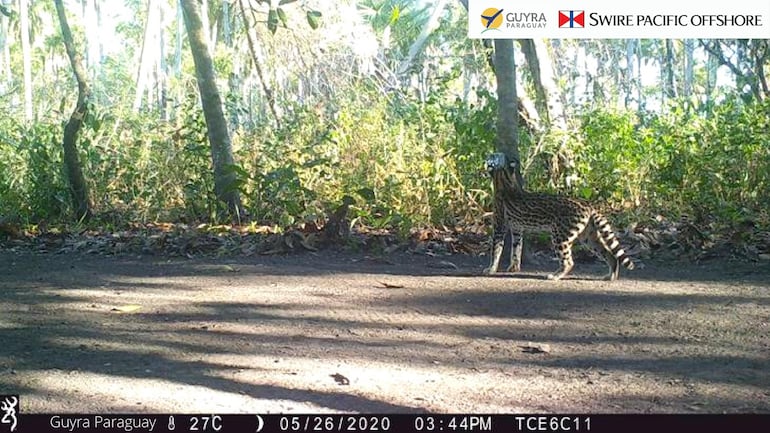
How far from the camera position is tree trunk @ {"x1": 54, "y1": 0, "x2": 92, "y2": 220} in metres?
11.3

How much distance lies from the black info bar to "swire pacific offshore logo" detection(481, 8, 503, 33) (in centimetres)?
602

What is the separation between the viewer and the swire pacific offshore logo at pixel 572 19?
29.8 feet

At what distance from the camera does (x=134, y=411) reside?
3.54m

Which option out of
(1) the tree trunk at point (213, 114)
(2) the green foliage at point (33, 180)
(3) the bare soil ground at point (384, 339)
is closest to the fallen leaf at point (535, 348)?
(3) the bare soil ground at point (384, 339)

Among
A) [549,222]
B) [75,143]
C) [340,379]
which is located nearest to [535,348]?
[340,379]

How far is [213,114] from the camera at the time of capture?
1111 cm

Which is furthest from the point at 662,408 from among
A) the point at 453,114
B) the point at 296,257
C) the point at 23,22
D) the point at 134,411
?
the point at 23,22

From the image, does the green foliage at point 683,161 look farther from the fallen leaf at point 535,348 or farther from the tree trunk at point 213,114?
the fallen leaf at point 535,348

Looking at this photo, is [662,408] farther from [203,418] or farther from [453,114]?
[453,114]

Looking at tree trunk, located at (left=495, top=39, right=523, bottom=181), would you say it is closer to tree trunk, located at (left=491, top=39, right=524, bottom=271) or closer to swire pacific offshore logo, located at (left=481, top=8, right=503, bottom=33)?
tree trunk, located at (left=491, top=39, right=524, bottom=271)

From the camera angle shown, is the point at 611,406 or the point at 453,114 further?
the point at 453,114

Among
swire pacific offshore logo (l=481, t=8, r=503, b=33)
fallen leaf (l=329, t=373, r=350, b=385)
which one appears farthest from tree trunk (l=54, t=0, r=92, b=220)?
fallen leaf (l=329, t=373, r=350, b=385)

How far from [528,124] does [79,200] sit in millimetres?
5616

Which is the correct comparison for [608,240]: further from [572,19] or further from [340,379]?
[340,379]
